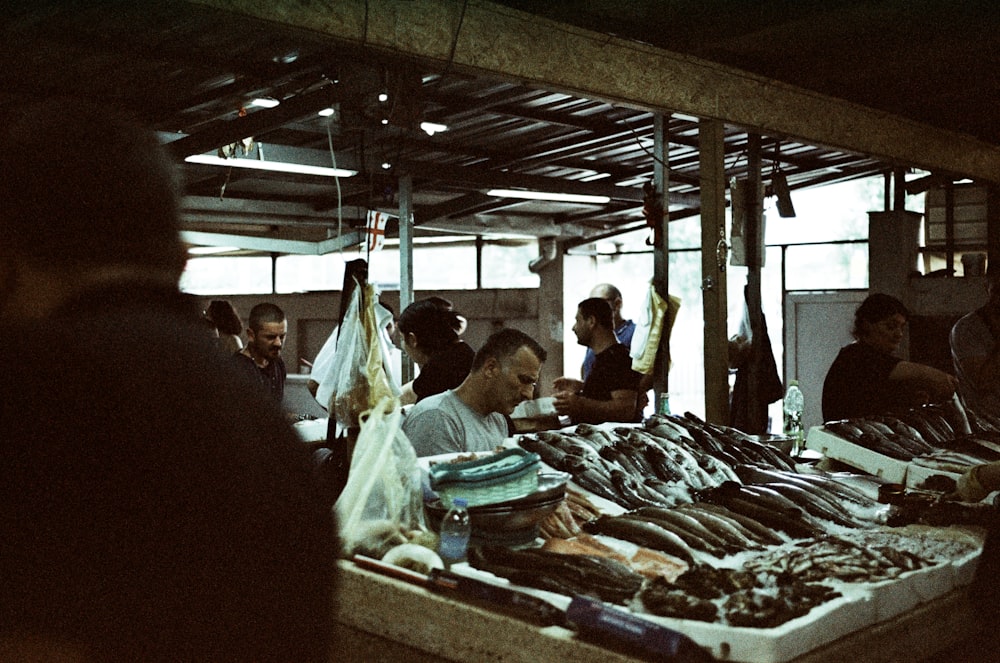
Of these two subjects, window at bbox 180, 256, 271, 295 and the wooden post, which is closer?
the wooden post

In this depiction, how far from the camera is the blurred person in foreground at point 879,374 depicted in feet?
23.4

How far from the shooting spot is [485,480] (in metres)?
3.99

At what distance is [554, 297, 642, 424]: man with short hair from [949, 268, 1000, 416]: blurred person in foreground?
2.64 m

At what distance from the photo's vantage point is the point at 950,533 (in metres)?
4.34

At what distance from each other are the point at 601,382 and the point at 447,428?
288 cm

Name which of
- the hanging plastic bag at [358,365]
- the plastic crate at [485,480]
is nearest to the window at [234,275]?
the hanging plastic bag at [358,365]

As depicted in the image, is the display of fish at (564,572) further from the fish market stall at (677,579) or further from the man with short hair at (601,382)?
the man with short hair at (601,382)

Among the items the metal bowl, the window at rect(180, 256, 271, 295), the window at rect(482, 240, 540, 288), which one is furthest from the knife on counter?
the window at rect(180, 256, 271, 295)

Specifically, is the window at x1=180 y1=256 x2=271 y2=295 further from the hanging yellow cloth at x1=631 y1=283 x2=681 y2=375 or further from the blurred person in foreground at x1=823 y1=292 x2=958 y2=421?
the blurred person in foreground at x1=823 y1=292 x2=958 y2=421

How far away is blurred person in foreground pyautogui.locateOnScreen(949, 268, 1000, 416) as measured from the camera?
7.95m

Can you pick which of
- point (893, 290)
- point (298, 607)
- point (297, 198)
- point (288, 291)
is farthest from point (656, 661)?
point (288, 291)

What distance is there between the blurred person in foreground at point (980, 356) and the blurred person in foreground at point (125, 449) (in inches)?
308

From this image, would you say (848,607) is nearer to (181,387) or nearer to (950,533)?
(950,533)

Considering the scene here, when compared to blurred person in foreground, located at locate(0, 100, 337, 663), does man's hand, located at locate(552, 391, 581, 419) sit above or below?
below
